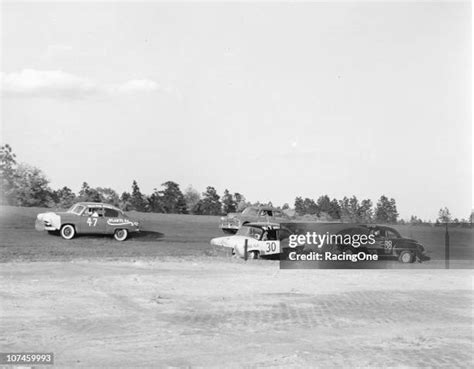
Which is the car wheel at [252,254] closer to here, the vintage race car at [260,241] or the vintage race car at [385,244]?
the vintage race car at [260,241]

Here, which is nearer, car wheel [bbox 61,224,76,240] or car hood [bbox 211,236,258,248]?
car hood [bbox 211,236,258,248]

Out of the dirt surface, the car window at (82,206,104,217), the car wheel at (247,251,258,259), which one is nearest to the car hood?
the car wheel at (247,251,258,259)

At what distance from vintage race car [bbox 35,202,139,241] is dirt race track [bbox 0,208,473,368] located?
2.81 meters

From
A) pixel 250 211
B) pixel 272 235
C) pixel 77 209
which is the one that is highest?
pixel 250 211

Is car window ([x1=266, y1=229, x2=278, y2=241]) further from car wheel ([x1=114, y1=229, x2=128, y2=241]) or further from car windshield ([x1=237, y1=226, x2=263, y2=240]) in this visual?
car wheel ([x1=114, y1=229, x2=128, y2=241])

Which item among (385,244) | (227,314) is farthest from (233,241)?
(227,314)

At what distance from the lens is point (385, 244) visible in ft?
71.6

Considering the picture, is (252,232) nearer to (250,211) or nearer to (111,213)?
(250,211)

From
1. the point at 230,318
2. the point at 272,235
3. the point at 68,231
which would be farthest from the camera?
the point at 68,231

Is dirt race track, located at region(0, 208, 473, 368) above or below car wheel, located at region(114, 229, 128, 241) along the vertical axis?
below

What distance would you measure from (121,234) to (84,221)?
1637mm

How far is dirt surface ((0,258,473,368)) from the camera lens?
819 cm

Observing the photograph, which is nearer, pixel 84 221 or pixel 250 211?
pixel 84 221

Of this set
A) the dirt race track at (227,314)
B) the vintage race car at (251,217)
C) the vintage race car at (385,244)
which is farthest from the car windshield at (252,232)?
the vintage race car at (251,217)
